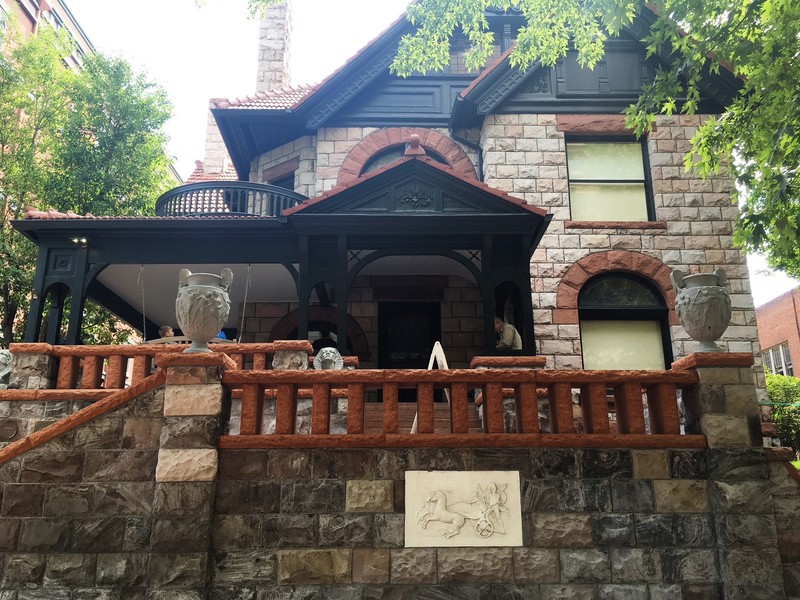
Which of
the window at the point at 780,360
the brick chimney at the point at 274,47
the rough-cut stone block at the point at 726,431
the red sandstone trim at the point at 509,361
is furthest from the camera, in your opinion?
the window at the point at 780,360

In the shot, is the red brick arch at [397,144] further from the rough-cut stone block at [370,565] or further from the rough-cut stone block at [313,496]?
the rough-cut stone block at [370,565]

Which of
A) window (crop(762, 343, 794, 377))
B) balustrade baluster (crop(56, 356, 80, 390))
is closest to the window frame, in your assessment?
balustrade baluster (crop(56, 356, 80, 390))

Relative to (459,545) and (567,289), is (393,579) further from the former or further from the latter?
(567,289)

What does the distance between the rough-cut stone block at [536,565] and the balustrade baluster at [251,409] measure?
2.55 metres

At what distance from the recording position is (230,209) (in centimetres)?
1246

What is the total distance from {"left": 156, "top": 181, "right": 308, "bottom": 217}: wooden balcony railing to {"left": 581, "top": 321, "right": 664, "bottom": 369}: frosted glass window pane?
6.12m

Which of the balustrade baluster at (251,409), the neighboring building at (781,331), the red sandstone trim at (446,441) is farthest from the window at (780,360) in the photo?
the balustrade baluster at (251,409)

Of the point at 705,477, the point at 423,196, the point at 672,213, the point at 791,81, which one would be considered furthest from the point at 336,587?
the point at 672,213

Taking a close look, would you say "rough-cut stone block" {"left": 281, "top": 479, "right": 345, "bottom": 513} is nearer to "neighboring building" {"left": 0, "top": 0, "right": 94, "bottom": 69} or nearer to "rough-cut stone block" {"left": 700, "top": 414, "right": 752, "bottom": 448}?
"rough-cut stone block" {"left": 700, "top": 414, "right": 752, "bottom": 448}

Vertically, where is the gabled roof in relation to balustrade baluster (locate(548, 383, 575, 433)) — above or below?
above

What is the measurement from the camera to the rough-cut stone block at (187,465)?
19.2ft

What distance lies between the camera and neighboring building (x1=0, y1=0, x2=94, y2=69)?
24.3m

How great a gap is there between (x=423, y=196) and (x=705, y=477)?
6.04m

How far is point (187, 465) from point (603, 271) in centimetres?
865
